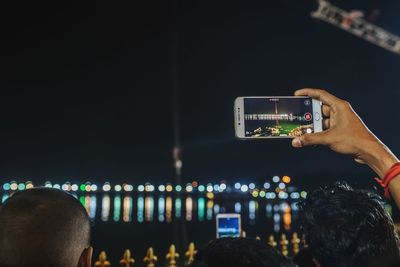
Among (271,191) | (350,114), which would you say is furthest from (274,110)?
(271,191)

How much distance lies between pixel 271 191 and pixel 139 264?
384 ft

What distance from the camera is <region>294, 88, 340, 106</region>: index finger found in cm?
255

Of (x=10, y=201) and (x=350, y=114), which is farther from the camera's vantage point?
(x=350, y=114)

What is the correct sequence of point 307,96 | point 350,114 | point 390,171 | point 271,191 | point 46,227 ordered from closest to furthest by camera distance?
point 46,227, point 390,171, point 350,114, point 307,96, point 271,191

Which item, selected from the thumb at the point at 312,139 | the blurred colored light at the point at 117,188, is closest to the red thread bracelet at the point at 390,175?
the thumb at the point at 312,139

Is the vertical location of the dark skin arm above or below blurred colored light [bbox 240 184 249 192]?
below

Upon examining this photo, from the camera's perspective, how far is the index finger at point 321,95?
101 inches

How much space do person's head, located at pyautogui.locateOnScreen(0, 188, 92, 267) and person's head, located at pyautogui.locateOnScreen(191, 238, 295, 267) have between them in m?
0.65

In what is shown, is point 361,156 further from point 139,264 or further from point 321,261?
point 139,264

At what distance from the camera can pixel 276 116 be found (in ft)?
9.22

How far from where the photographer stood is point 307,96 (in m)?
2.77

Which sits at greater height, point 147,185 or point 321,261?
point 147,185

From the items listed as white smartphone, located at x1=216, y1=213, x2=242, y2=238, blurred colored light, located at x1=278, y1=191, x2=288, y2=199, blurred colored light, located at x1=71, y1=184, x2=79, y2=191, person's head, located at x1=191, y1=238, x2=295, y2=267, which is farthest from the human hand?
blurred colored light, located at x1=278, y1=191, x2=288, y2=199

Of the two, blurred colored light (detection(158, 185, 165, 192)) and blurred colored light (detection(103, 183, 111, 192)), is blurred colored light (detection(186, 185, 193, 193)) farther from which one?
blurred colored light (detection(103, 183, 111, 192))
